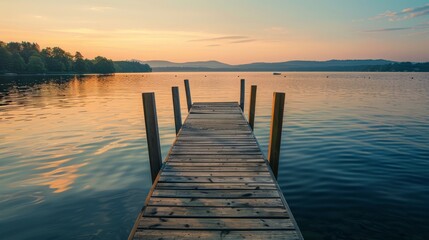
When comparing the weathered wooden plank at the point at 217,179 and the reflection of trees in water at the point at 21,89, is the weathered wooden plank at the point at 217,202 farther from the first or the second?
the reflection of trees in water at the point at 21,89

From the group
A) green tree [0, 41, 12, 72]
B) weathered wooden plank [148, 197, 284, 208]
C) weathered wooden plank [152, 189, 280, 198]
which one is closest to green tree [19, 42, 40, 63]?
green tree [0, 41, 12, 72]

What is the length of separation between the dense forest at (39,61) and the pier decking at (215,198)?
123274 millimetres

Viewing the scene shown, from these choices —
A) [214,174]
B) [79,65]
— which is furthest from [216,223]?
[79,65]

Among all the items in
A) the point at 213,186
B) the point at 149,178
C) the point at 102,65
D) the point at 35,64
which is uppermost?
the point at 213,186

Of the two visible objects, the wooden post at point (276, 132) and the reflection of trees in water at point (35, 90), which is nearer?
the wooden post at point (276, 132)

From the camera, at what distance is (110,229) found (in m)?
6.04

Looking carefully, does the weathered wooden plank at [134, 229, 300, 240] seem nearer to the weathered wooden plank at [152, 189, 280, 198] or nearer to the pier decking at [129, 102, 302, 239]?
the pier decking at [129, 102, 302, 239]

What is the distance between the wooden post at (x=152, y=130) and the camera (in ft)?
19.4

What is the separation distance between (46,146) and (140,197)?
Result: 7.49 metres

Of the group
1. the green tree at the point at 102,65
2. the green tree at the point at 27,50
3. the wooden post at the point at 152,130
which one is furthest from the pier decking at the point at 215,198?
the green tree at the point at 102,65

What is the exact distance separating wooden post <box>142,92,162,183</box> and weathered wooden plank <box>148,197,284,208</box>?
1.47 m

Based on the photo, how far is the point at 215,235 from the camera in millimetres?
3676

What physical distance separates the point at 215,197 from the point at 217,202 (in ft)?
0.60

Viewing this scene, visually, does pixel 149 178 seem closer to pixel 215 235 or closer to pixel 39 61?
pixel 215 235
